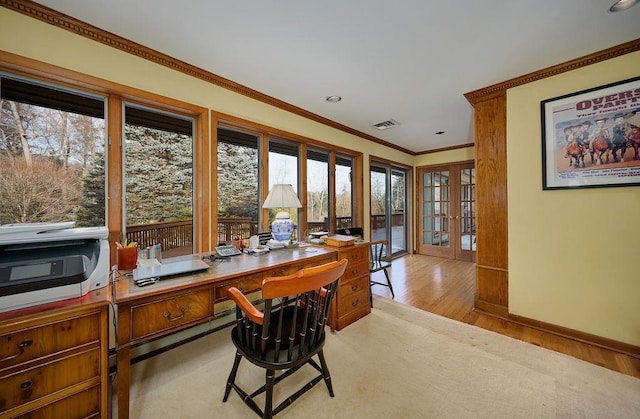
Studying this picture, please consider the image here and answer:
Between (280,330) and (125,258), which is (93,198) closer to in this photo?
(125,258)

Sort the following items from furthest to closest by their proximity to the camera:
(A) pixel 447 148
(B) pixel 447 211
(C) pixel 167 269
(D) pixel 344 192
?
(B) pixel 447 211 → (A) pixel 447 148 → (D) pixel 344 192 → (C) pixel 167 269

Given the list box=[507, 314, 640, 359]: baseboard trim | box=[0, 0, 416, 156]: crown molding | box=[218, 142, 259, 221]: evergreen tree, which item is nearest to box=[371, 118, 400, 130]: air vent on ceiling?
box=[0, 0, 416, 156]: crown molding

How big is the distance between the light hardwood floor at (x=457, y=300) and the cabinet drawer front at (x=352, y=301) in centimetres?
71

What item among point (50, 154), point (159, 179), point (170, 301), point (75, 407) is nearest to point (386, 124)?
point (159, 179)

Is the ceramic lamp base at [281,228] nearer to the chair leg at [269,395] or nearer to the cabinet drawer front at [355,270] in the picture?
the cabinet drawer front at [355,270]

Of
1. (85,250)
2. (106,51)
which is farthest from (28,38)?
(85,250)

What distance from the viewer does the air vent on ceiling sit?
3.54m

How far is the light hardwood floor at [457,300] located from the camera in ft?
6.20

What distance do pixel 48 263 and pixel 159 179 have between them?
118 centimetres

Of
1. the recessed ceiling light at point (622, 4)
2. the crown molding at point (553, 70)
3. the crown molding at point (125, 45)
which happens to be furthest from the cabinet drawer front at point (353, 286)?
the recessed ceiling light at point (622, 4)

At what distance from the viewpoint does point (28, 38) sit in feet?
4.84

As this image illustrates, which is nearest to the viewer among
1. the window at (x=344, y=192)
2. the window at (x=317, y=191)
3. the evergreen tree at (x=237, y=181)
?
the evergreen tree at (x=237, y=181)

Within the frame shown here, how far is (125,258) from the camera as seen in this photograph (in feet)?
4.98

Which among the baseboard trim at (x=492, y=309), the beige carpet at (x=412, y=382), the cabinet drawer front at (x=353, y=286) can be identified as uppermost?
the cabinet drawer front at (x=353, y=286)
